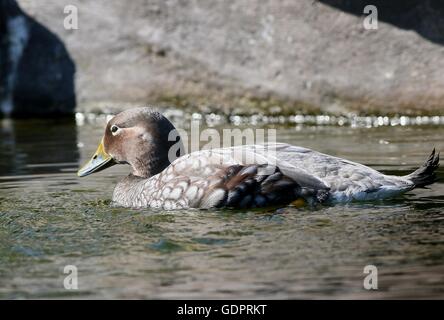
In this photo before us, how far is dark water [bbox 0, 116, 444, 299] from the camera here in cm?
414

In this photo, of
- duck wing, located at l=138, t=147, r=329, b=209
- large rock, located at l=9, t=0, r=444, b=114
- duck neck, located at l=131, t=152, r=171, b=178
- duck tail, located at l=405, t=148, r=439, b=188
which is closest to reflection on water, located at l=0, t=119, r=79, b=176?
large rock, located at l=9, t=0, r=444, b=114

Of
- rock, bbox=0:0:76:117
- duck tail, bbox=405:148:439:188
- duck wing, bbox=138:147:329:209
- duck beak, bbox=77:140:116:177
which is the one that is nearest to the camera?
duck wing, bbox=138:147:329:209

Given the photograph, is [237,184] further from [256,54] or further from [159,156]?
[256,54]

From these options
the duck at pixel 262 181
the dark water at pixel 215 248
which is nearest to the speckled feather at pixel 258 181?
the duck at pixel 262 181

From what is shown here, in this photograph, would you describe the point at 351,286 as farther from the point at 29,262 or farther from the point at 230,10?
the point at 230,10

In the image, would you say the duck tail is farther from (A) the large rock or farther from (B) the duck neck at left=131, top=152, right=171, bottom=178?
(A) the large rock

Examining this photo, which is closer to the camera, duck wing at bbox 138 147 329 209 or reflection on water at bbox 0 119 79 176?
duck wing at bbox 138 147 329 209

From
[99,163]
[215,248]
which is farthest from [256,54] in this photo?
[215,248]

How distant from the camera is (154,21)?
10711mm

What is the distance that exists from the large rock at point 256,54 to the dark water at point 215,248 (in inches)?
127

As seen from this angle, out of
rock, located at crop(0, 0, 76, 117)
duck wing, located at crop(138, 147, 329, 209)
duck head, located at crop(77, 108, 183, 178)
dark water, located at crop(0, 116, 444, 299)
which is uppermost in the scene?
rock, located at crop(0, 0, 76, 117)

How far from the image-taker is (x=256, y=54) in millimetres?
10391

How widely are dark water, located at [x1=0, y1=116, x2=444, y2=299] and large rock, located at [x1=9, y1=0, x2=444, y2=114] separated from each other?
3214 millimetres
